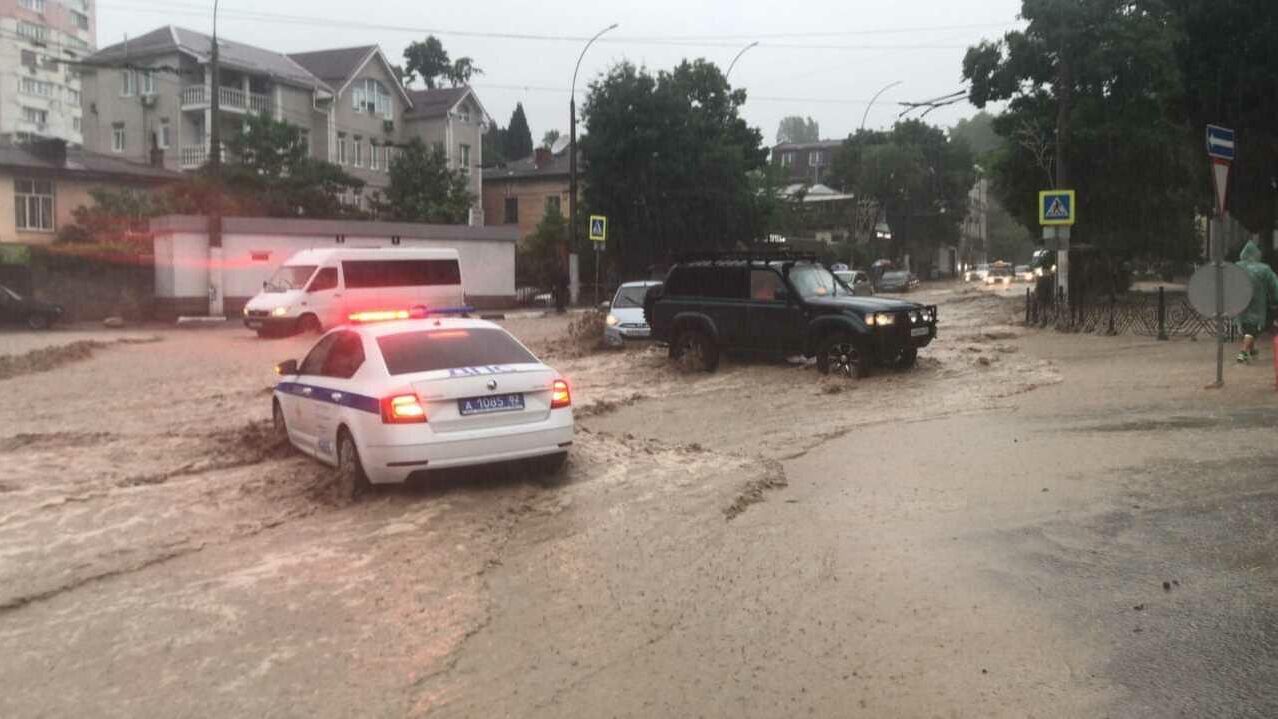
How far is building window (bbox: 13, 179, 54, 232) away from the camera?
42781mm

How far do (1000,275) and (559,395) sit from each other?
248 ft

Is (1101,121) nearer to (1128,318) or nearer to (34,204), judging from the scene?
(1128,318)

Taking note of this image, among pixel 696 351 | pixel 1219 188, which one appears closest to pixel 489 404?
pixel 1219 188

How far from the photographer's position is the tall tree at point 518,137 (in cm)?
9612

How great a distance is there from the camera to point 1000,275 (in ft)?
263

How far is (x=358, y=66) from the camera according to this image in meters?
59.5

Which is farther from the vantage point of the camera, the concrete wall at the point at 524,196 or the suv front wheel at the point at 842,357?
the concrete wall at the point at 524,196

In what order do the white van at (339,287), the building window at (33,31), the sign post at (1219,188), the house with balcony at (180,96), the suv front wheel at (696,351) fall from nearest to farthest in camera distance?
the sign post at (1219,188)
the suv front wheel at (696,351)
the white van at (339,287)
the house with balcony at (180,96)
the building window at (33,31)

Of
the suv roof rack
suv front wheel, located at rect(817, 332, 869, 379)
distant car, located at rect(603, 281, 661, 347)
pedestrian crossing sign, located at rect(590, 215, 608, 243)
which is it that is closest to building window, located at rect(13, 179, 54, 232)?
pedestrian crossing sign, located at rect(590, 215, 608, 243)

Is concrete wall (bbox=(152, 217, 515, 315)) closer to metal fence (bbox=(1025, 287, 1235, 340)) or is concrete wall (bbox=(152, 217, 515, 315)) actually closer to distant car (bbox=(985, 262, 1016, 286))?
metal fence (bbox=(1025, 287, 1235, 340))

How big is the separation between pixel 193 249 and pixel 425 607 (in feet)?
102

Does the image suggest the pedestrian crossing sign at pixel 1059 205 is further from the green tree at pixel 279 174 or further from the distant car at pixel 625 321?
the green tree at pixel 279 174

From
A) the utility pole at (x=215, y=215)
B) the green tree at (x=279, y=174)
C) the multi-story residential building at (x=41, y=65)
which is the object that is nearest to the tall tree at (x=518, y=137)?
the multi-story residential building at (x=41, y=65)

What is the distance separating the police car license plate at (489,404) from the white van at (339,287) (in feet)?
57.7
